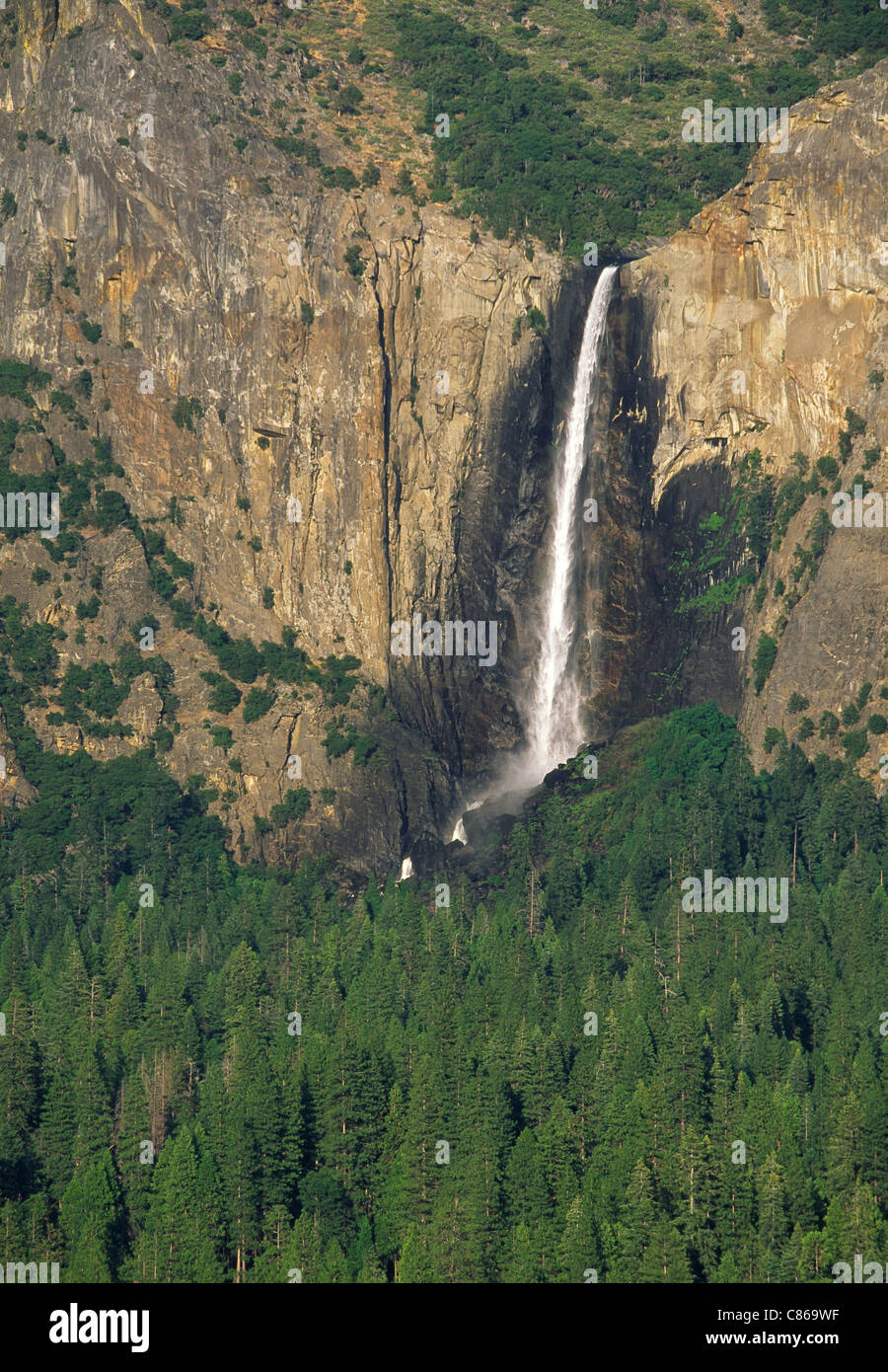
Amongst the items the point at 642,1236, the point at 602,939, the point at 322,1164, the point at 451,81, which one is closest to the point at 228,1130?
the point at 322,1164
